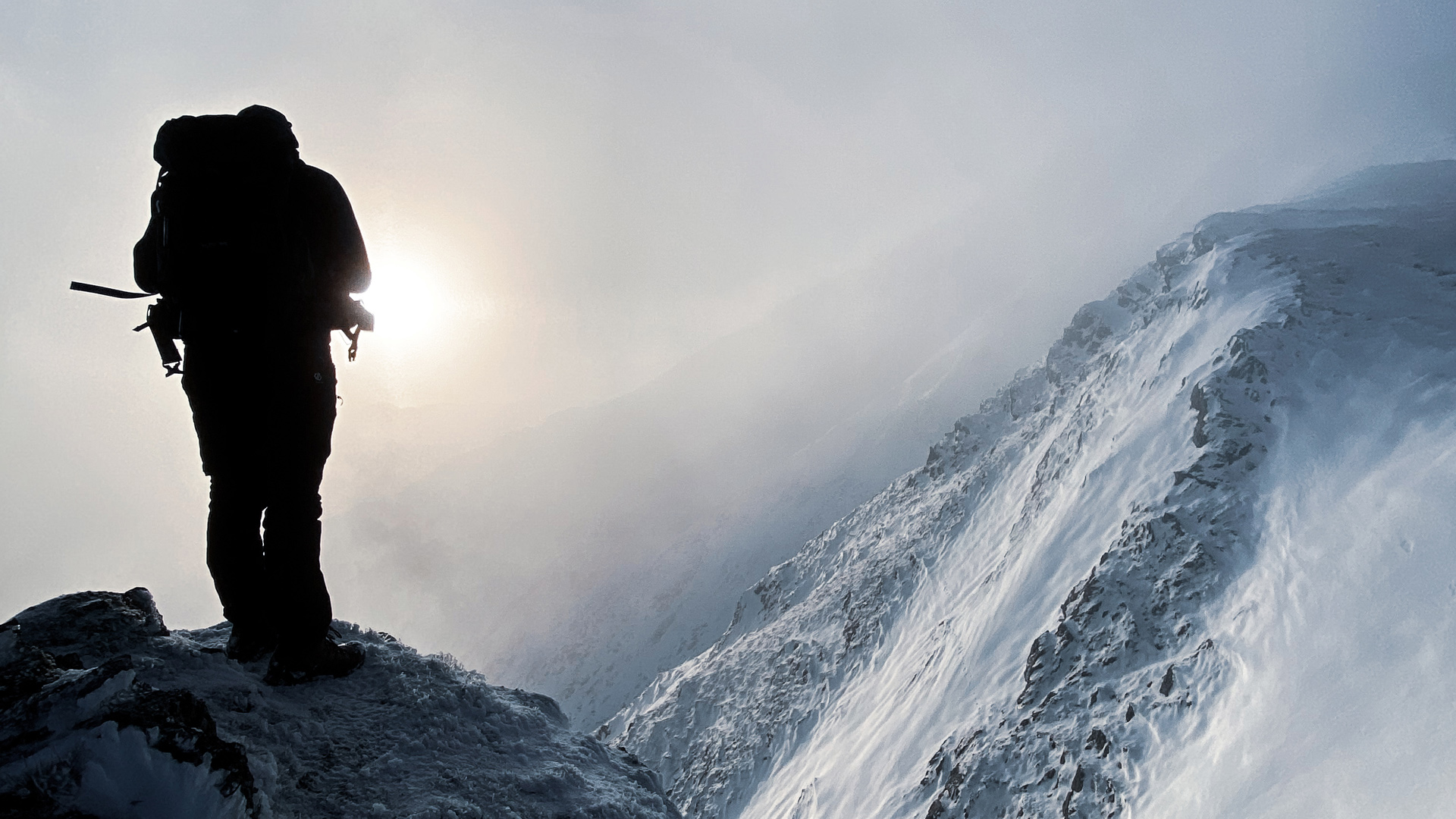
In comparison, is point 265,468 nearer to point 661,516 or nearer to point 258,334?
point 258,334

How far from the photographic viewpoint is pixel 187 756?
7.86ft

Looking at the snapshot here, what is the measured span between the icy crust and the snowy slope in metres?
32.6

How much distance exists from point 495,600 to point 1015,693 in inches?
4596

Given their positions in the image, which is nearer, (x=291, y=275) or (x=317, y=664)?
(x=291, y=275)

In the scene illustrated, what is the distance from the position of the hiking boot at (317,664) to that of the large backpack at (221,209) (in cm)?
216

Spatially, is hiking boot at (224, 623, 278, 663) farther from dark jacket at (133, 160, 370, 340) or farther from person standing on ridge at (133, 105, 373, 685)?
dark jacket at (133, 160, 370, 340)

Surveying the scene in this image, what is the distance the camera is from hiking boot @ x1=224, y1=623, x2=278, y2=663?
162 inches

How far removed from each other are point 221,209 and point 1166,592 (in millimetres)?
50367

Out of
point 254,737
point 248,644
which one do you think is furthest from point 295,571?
point 254,737

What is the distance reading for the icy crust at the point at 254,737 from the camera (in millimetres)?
2297

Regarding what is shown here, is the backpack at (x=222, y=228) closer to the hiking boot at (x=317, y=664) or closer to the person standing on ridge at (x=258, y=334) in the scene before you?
the person standing on ridge at (x=258, y=334)

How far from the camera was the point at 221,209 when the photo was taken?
12.6 feet

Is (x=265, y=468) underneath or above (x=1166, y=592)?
above

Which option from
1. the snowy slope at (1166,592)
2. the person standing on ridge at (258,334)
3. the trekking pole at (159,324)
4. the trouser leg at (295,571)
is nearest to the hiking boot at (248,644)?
the person standing on ridge at (258,334)
